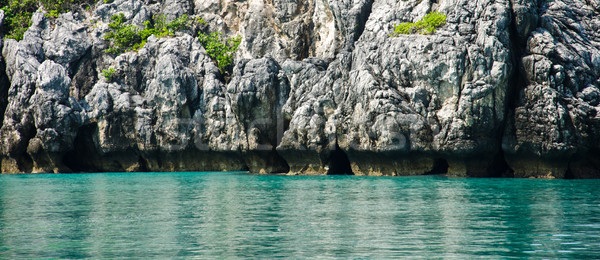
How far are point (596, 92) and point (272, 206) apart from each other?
1880 centimetres

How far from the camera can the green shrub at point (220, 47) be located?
145ft

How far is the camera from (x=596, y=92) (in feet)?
95.9

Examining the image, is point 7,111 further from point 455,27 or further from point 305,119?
point 455,27

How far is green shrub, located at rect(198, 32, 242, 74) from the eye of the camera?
44.2 meters

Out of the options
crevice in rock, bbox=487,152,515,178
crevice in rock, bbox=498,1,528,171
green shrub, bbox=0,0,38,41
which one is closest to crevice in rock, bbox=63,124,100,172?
green shrub, bbox=0,0,38,41

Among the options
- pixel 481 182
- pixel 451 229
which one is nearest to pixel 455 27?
pixel 481 182

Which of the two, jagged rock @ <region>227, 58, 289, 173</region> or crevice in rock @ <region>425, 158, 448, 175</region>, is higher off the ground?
jagged rock @ <region>227, 58, 289, 173</region>

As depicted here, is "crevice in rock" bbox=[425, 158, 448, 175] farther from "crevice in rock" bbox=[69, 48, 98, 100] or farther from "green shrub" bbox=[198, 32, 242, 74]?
"crevice in rock" bbox=[69, 48, 98, 100]

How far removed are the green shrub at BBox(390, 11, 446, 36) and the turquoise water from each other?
11424 mm

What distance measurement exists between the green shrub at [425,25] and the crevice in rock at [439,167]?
721 cm

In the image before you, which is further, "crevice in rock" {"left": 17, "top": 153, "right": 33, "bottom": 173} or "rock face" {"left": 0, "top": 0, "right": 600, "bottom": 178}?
"crevice in rock" {"left": 17, "top": 153, "right": 33, "bottom": 173}

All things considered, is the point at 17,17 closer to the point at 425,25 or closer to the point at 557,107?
the point at 425,25

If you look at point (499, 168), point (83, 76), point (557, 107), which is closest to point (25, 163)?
point (83, 76)

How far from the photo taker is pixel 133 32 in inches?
1796
